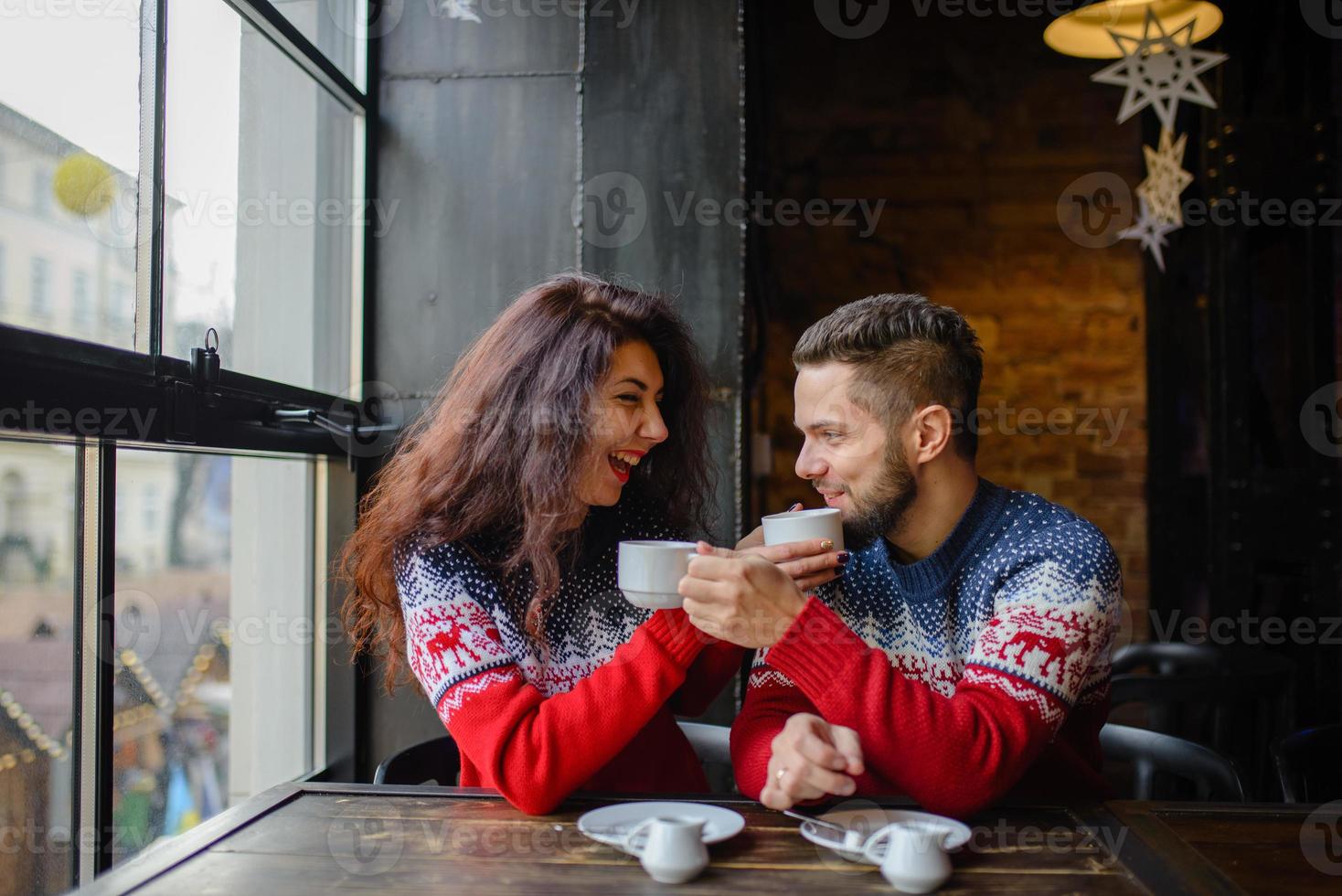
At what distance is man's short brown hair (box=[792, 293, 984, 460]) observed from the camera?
165cm

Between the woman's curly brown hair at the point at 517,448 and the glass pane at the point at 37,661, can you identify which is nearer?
the glass pane at the point at 37,661

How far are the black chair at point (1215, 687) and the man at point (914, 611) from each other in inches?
33.2

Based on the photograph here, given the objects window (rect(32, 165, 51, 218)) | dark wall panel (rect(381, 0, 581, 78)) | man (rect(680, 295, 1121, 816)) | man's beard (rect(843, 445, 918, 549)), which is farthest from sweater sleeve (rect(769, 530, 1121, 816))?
dark wall panel (rect(381, 0, 581, 78))

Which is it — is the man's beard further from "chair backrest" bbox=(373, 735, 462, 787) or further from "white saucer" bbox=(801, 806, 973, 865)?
"chair backrest" bbox=(373, 735, 462, 787)

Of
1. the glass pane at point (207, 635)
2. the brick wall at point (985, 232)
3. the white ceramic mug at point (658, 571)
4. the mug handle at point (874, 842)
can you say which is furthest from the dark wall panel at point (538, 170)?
the brick wall at point (985, 232)

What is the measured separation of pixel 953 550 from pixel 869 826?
0.49 m

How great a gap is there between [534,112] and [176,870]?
1.94m

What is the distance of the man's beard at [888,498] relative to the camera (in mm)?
1636

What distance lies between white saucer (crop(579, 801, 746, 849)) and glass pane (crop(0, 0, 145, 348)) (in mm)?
970

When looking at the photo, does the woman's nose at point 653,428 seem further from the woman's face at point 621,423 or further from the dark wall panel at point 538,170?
the dark wall panel at point 538,170

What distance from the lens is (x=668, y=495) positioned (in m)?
1.89

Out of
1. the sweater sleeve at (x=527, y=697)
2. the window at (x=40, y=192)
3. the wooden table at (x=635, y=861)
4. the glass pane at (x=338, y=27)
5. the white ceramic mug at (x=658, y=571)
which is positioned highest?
the glass pane at (x=338, y=27)

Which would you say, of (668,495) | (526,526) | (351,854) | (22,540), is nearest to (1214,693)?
(668,495)

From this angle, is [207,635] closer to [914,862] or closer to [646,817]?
[646,817]
